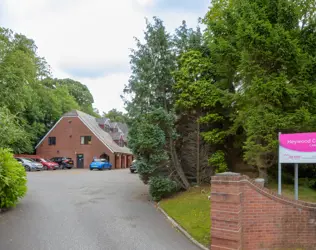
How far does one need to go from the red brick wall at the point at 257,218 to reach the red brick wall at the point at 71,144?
34480 mm

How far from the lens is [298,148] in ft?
25.6

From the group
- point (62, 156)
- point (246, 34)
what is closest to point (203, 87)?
point (246, 34)

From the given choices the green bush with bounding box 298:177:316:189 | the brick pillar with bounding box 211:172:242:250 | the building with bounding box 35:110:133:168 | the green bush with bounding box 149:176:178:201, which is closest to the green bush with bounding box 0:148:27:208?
the green bush with bounding box 149:176:178:201

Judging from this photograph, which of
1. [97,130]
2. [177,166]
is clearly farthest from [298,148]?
[97,130]

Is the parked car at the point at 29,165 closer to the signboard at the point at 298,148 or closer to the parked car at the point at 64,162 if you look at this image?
the parked car at the point at 64,162

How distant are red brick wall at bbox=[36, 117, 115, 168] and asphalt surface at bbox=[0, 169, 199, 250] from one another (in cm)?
2722

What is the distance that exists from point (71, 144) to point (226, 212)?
37321mm

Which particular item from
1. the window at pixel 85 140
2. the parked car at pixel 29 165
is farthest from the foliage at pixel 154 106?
the window at pixel 85 140

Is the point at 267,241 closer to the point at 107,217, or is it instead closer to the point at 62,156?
the point at 107,217

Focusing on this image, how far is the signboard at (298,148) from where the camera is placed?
7.48 m

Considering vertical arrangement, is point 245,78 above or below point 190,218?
above

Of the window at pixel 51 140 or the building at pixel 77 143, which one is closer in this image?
the building at pixel 77 143

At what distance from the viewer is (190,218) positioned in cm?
934

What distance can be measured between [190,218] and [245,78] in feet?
20.7
